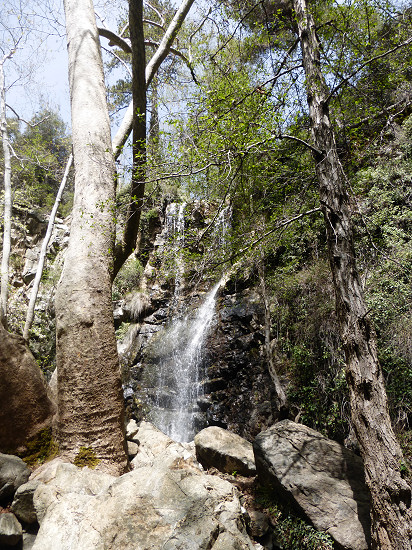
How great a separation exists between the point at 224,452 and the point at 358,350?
2.52 meters

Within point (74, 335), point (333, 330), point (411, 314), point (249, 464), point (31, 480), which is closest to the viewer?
point (31, 480)

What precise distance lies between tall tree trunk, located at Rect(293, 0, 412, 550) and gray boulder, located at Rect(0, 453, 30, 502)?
279 centimetres

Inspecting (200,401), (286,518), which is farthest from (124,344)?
(286,518)

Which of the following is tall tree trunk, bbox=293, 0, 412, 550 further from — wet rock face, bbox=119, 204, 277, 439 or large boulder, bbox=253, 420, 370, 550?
wet rock face, bbox=119, 204, 277, 439

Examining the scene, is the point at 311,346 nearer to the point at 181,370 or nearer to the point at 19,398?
the point at 181,370

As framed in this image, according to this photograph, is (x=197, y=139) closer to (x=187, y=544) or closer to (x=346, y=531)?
(x=187, y=544)

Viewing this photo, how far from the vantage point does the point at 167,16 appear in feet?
26.2

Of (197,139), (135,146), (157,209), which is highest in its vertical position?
(157,209)

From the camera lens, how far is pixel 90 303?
2752mm

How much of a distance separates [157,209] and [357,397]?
488 inches

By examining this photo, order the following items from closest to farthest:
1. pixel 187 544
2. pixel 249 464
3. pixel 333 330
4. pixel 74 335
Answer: pixel 187 544 < pixel 74 335 < pixel 249 464 < pixel 333 330

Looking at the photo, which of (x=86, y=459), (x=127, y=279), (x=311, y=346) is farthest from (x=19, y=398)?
(x=127, y=279)

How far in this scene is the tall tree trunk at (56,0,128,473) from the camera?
2.48 metres

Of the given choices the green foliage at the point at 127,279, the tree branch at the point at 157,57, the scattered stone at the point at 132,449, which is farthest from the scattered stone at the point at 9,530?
the green foliage at the point at 127,279
